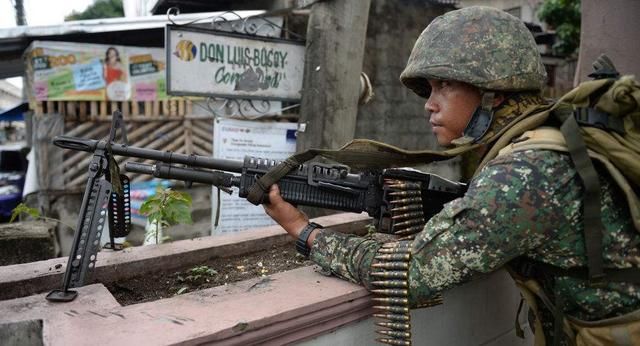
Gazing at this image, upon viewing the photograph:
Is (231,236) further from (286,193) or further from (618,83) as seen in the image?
(618,83)

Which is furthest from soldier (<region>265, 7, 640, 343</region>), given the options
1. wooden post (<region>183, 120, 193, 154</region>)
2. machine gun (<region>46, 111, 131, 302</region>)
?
wooden post (<region>183, 120, 193, 154</region>)

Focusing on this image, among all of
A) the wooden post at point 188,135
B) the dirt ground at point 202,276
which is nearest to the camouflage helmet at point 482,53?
the dirt ground at point 202,276

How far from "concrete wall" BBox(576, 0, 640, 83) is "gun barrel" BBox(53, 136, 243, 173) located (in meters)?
3.72

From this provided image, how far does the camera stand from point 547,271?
164 cm

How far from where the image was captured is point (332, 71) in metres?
3.76

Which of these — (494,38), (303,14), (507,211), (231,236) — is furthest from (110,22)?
(507,211)

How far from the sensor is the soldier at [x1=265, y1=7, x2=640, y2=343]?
4.83ft

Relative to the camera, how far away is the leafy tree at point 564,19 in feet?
38.9

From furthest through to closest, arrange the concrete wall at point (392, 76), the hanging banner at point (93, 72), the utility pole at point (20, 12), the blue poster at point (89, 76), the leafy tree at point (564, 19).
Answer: the utility pole at point (20, 12), the leafy tree at point (564, 19), the concrete wall at point (392, 76), the blue poster at point (89, 76), the hanging banner at point (93, 72)

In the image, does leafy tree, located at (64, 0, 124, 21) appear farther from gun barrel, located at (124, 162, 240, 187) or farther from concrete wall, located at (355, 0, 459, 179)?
gun barrel, located at (124, 162, 240, 187)

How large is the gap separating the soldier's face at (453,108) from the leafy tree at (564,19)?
11804mm

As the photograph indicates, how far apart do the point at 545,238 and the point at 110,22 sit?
6.20m

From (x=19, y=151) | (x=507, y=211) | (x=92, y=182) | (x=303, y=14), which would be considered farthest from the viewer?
(x=19, y=151)

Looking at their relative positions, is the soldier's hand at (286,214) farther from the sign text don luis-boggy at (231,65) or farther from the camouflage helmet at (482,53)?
the sign text don luis-boggy at (231,65)
